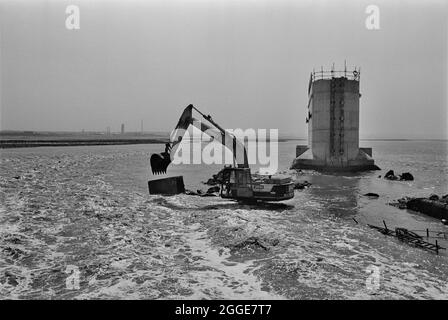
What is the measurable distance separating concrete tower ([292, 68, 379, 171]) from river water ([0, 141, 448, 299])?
23238mm

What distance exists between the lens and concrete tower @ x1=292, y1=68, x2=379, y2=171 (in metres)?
47.0

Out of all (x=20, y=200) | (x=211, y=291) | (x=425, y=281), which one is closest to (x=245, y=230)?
(x=211, y=291)

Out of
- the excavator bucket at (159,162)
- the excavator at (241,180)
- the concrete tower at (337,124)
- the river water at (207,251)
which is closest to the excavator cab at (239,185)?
the excavator at (241,180)

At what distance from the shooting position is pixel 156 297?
9531 millimetres

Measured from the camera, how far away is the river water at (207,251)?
10141 millimetres

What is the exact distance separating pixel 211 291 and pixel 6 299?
5461mm

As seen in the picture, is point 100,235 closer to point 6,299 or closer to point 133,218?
point 133,218

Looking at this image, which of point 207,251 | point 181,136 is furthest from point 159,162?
point 207,251

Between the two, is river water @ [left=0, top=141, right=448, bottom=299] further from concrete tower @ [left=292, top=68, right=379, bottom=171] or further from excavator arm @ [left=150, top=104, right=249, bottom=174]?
concrete tower @ [left=292, top=68, right=379, bottom=171]

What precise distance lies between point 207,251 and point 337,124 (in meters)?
37.9

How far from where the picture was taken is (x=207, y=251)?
13609 mm

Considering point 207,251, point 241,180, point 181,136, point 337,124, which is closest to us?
point 207,251

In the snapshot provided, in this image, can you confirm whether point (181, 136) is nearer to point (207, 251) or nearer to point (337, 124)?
point (207, 251)
